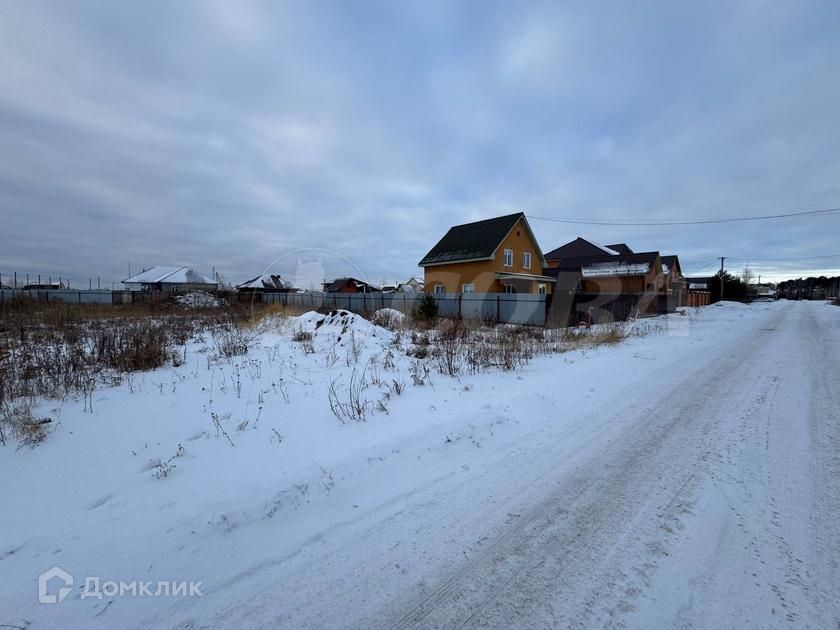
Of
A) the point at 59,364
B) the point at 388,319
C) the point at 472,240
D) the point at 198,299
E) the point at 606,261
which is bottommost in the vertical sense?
the point at 59,364

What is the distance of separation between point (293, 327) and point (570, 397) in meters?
9.58

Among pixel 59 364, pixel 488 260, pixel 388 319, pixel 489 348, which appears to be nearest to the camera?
pixel 59 364

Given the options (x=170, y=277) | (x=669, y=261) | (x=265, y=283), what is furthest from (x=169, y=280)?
(x=669, y=261)

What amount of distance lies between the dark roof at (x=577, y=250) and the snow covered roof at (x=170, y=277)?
148ft

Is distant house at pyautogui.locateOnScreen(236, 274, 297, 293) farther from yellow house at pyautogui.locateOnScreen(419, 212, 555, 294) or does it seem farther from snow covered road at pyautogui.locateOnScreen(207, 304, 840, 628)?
snow covered road at pyautogui.locateOnScreen(207, 304, 840, 628)

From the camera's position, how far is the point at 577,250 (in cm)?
4122

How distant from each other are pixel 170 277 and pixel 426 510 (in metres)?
52.1

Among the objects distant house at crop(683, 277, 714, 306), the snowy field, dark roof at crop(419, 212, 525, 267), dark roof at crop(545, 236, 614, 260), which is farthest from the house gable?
the snowy field

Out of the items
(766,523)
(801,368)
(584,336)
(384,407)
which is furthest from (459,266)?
(766,523)
